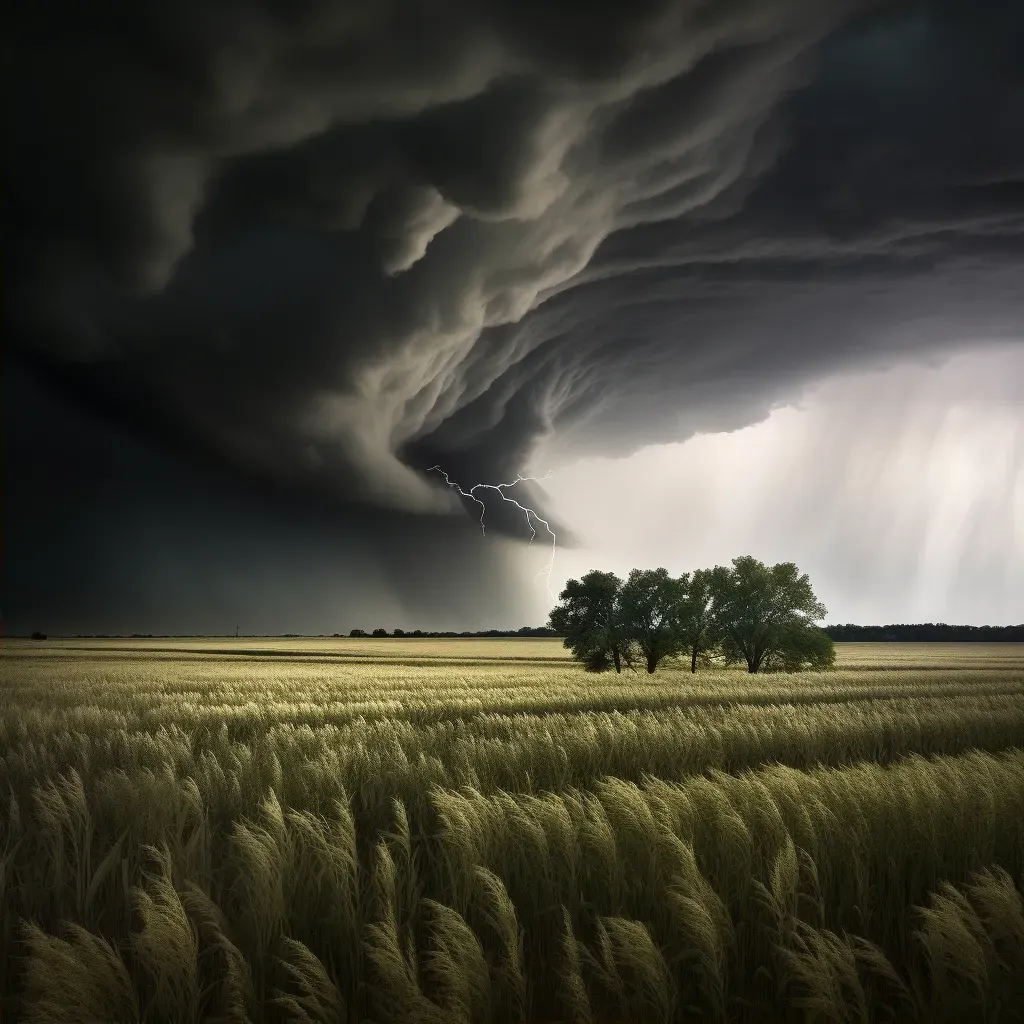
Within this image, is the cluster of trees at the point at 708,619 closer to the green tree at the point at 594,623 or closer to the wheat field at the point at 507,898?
the green tree at the point at 594,623

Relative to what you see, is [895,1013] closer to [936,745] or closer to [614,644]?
[936,745]

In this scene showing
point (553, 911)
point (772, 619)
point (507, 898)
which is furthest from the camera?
point (772, 619)

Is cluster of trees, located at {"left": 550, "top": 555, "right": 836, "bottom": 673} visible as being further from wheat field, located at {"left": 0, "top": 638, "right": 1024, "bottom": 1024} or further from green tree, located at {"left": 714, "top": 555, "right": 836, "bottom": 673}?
wheat field, located at {"left": 0, "top": 638, "right": 1024, "bottom": 1024}

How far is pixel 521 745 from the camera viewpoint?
1166 centimetres

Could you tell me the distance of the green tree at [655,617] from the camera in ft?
197

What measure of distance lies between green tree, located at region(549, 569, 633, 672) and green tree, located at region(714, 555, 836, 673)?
28.3 ft

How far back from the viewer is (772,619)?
193 ft

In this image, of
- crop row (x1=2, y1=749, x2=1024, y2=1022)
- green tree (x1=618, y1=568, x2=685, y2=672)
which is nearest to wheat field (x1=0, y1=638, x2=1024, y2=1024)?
crop row (x1=2, y1=749, x2=1024, y2=1022)

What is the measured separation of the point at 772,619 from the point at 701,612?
5724 millimetres

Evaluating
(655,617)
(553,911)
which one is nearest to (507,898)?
(553,911)

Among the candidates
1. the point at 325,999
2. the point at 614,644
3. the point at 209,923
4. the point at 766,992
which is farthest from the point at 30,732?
the point at 614,644

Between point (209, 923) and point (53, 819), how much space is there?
3.33m

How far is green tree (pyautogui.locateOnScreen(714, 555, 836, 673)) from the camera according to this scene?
192 feet

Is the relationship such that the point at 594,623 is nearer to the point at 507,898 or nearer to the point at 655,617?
the point at 655,617
